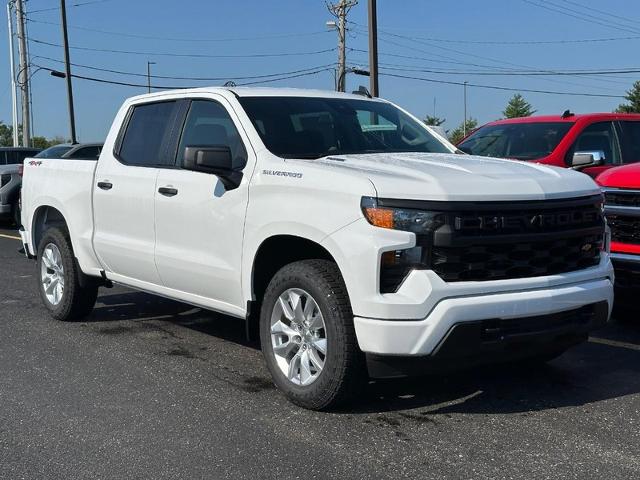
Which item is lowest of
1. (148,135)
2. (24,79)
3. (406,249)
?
(406,249)

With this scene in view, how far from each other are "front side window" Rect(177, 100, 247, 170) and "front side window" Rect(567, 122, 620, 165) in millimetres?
4143

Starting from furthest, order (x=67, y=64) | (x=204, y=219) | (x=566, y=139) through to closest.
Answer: (x=67, y=64) → (x=566, y=139) → (x=204, y=219)

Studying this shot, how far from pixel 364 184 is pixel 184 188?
5.56 feet

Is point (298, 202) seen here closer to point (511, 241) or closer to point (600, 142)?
point (511, 241)

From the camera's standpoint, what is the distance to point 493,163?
15.6 ft

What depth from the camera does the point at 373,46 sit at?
18922mm

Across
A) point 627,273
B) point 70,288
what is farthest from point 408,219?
point 70,288

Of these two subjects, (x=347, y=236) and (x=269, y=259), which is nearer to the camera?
(x=347, y=236)

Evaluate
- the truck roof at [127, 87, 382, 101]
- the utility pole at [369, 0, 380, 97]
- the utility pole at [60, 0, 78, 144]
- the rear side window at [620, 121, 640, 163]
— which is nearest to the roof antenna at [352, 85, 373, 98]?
the truck roof at [127, 87, 382, 101]

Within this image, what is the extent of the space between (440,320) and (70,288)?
13.0 feet

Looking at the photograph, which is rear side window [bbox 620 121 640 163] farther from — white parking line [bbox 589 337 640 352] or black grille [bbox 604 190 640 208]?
white parking line [bbox 589 337 640 352]

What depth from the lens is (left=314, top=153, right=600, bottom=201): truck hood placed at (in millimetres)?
3967

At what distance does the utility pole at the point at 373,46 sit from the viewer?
18734 millimetres

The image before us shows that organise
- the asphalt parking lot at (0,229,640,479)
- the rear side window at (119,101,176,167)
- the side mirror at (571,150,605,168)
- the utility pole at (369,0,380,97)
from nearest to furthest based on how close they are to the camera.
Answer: the asphalt parking lot at (0,229,640,479) → the rear side window at (119,101,176,167) → the side mirror at (571,150,605,168) → the utility pole at (369,0,380,97)
